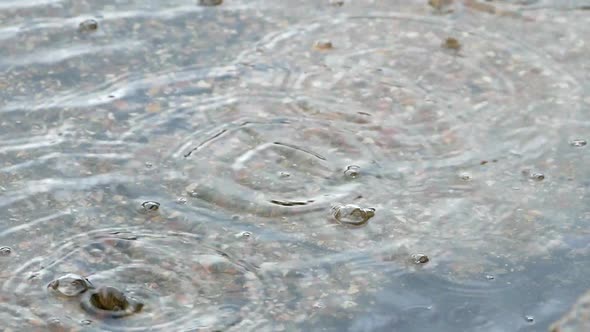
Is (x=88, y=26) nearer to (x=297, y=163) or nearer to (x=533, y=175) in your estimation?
(x=297, y=163)

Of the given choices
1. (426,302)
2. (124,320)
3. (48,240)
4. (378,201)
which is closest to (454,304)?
(426,302)

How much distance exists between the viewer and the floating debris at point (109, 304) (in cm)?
376

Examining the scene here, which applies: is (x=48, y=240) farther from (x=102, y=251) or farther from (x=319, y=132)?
(x=319, y=132)

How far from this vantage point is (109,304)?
3.78 metres

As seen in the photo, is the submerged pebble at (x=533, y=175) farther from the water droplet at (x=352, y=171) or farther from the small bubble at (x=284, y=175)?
the small bubble at (x=284, y=175)

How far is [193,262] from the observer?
4.03 metres

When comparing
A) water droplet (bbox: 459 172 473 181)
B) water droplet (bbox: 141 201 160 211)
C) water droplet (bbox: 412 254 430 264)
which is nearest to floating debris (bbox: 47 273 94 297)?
water droplet (bbox: 141 201 160 211)

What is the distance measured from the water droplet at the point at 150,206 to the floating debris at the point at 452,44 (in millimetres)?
2131

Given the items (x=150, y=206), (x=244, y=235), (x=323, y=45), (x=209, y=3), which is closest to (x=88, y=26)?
(x=209, y=3)

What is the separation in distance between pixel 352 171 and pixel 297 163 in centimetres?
28

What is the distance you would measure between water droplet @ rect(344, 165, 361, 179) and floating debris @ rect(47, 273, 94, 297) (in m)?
1.39

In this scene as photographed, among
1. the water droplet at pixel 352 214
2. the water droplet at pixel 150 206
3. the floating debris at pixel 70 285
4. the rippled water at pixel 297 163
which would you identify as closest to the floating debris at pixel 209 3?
the rippled water at pixel 297 163

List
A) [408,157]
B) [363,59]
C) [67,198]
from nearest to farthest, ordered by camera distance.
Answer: [67,198] < [408,157] < [363,59]

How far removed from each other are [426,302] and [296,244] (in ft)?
2.16
